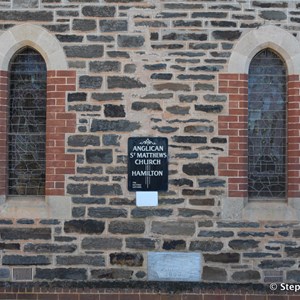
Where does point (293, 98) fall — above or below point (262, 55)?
below

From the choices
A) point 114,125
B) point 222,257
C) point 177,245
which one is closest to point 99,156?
point 114,125

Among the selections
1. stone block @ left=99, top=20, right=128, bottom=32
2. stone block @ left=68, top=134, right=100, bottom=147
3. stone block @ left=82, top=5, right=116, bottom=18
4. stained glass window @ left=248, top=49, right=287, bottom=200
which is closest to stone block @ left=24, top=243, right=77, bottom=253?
stone block @ left=68, top=134, right=100, bottom=147

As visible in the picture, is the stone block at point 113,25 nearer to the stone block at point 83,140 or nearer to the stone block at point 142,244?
the stone block at point 83,140

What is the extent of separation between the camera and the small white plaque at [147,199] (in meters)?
7.22

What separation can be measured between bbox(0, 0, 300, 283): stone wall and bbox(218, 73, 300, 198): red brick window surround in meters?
0.06

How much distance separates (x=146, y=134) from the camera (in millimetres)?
7262

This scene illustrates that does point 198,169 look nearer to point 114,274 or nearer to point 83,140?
point 83,140

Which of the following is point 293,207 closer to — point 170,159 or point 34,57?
point 170,159

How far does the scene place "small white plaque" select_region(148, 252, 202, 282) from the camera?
720 centimetres

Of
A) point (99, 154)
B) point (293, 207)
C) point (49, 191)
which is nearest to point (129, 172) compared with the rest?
point (99, 154)

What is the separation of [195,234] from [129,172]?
3.69 feet

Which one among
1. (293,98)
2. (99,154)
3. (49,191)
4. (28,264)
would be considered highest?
(293,98)

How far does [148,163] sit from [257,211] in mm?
1483

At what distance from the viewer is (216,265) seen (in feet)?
23.6
